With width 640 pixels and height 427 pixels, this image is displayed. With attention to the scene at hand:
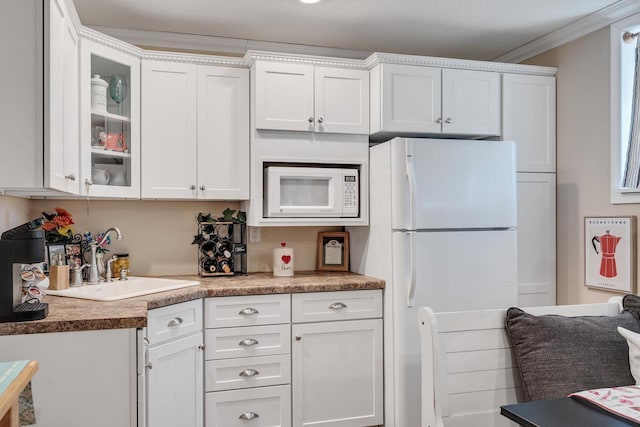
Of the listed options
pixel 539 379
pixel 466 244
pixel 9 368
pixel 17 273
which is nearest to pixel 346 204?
pixel 466 244

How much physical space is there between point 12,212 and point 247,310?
1.29 meters

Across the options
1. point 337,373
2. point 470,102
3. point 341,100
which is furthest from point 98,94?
point 470,102

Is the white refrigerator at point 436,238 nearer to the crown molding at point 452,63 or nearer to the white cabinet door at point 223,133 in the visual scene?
the crown molding at point 452,63

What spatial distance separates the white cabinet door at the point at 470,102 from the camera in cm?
312

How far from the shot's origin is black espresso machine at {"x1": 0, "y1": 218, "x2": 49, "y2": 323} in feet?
5.73

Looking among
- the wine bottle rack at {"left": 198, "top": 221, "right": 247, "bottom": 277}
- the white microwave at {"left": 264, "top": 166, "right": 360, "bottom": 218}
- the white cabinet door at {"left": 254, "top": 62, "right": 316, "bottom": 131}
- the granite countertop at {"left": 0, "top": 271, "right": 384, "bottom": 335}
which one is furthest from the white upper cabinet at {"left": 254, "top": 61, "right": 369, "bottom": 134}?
the granite countertop at {"left": 0, "top": 271, "right": 384, "bottom": 335}

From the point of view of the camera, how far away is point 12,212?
2553 millimetres

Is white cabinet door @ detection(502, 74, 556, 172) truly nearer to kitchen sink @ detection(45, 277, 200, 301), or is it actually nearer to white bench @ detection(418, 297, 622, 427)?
white bench @ detection(418, 297, 622, 427)

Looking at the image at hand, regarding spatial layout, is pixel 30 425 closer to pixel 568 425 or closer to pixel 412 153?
pixel 568 425

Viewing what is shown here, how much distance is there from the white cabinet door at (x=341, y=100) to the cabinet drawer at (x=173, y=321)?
4.18ft

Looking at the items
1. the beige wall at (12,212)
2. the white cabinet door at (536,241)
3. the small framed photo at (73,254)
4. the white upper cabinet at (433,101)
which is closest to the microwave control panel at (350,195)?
the white upper cabinet at (433,101)

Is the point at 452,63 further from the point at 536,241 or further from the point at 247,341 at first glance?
the point at 247,341

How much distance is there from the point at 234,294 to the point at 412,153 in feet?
4.05

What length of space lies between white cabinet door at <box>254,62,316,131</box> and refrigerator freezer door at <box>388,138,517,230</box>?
578 mm
